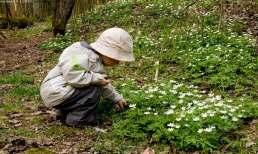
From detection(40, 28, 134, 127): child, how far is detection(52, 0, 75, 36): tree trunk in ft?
26.1

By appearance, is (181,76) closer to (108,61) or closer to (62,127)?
(108,61)

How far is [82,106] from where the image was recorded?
6230mm

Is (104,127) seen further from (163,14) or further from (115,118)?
(163,14)

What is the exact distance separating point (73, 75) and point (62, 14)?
853 cm

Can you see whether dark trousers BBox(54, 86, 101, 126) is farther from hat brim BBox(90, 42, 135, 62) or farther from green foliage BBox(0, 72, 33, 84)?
green foliage BBox(0, 72, 33, 84)

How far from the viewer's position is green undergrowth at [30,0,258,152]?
5.67m

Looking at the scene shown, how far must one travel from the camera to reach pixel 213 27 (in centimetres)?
1188

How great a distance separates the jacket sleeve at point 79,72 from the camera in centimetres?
604

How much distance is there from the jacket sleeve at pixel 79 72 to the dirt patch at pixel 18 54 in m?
5.27

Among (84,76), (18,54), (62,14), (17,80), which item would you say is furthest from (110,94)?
(62,14)

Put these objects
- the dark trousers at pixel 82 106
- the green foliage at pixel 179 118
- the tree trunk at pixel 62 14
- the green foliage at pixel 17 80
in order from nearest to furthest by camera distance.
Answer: the green foliage at pixel 179 118 → the dark trousers at pixel 82 106 → the green foliage at pixel 17 80 → the tree trunk at pixel 62 14

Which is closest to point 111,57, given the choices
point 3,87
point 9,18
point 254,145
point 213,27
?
point 254,145

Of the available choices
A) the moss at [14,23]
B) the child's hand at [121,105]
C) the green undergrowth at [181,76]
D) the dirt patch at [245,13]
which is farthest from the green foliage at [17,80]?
the moss at [14,23]

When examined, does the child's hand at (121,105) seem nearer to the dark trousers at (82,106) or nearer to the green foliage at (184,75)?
the green foliage at (184,75)
